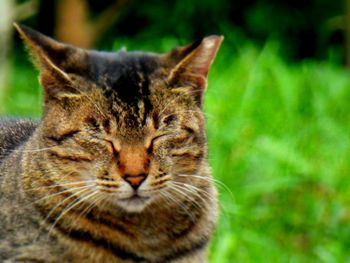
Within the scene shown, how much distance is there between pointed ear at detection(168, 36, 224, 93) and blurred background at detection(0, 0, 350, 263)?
0.40 metres

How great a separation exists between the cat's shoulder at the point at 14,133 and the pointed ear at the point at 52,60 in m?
0.49

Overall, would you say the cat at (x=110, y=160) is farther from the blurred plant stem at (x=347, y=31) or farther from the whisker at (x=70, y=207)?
the blurred plant stem at (x=347, y=31)

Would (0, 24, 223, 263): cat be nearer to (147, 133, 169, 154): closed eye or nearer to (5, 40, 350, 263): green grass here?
(147, 133, 169, 154): closed eye

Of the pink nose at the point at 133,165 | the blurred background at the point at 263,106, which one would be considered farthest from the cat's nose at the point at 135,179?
the blurred background at the point at 263,106

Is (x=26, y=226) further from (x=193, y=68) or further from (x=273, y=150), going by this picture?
(x=273, y=150)

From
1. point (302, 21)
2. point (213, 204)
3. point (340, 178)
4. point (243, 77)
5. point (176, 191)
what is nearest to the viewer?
point (176, 191)

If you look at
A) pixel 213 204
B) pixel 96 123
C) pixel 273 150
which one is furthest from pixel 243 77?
pixel 96 123

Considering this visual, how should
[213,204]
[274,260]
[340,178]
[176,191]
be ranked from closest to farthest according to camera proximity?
[176,191] → [213,204] → [274,260] → [340,178]

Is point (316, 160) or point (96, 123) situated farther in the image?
point (316, 160)

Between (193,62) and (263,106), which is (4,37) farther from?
(193,62)

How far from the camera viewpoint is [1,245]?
12.5 feet

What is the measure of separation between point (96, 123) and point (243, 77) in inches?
131

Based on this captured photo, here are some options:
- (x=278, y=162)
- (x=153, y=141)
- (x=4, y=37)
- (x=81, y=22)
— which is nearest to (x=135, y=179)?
(x=153, y=141)

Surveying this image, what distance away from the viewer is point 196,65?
3936 millimetres
